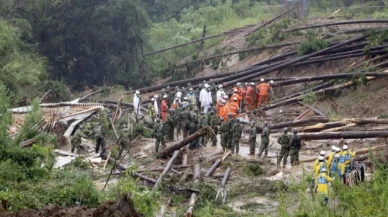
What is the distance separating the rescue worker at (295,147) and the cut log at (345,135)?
6.40 feet

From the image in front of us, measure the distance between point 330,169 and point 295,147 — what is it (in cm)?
376

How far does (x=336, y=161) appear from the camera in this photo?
17.5 metres

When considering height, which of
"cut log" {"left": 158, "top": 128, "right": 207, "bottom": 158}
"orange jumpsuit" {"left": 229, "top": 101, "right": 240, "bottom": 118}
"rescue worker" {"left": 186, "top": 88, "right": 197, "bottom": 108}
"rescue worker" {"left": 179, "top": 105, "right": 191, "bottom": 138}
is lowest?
"cut log" {"left": 158, "top": 128, "right": 207, "bottom": 158}

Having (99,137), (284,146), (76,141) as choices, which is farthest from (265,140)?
(76,141)

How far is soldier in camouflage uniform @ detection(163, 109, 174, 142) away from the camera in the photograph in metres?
24.5

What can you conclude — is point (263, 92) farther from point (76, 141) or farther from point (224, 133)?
point (76, 141)

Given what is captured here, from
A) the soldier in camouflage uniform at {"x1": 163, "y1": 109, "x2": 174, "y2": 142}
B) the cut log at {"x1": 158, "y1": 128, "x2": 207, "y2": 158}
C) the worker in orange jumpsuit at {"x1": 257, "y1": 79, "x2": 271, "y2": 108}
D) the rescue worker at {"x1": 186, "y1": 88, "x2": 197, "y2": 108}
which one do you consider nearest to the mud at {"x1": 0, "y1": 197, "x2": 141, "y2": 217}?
the cut log at {"x1": 158, "y1": 128, "x2": 207, "y2": 158}

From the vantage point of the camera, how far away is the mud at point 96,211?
13.4m

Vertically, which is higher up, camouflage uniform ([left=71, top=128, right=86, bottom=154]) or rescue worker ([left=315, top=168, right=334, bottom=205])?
camouflage uniform ([left=71, top=128, right=86, bottom=154])

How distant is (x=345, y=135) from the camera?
2230 cm

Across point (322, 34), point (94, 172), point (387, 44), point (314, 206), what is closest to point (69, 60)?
point (322, 34)

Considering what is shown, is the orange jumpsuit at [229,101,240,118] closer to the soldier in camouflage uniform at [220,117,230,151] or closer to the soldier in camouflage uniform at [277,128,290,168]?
the soldier in camouflage uniform at [220,117,230,151]

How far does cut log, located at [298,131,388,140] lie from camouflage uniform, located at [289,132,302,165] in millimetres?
1951

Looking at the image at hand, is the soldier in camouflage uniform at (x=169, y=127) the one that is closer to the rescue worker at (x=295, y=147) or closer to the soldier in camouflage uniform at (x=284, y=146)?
the soldier in camouflage uniform at (x=284, y=146)
